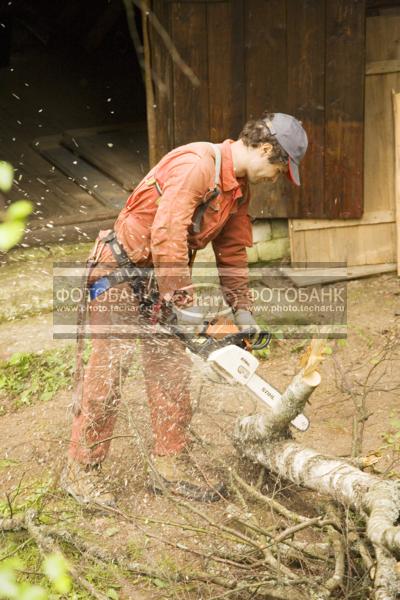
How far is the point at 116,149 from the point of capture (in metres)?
8.56

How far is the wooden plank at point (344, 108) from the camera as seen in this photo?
598cm

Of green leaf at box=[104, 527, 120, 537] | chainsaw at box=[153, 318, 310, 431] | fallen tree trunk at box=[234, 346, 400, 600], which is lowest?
green leaf at box=[104, 527, 120, 537]

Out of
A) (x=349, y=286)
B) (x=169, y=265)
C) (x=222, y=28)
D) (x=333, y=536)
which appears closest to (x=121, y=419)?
(x=169, y=265)

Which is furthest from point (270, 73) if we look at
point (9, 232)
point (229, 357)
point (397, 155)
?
point (9, 232)

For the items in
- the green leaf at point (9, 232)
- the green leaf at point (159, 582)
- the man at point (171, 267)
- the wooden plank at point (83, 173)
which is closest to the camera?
the green leaf at point (9, 232)

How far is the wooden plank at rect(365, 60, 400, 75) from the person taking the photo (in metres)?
6.28

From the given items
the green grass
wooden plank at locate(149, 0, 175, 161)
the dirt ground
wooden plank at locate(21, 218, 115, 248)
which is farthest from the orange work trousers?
wooden plank at locate(21, 218, 115, 248)

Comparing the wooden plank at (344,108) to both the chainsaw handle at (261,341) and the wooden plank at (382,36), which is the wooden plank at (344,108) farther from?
the chainsaw handle at (261,341)

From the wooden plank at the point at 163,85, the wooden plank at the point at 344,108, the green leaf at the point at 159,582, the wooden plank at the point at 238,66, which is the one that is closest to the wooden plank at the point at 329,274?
the wooden plank at the point at 344,108

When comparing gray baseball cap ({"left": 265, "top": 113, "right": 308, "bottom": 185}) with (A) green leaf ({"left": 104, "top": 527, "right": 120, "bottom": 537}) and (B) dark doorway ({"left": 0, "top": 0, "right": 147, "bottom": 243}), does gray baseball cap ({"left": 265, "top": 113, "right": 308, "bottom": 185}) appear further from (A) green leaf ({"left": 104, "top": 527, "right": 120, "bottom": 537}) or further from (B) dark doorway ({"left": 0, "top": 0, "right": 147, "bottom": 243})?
(B) dark doorway ({"left": 0, "top": 0, "right": 147, "bottom": 243})

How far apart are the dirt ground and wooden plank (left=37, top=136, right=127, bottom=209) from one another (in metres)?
1.89

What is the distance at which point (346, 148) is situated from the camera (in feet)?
20.7

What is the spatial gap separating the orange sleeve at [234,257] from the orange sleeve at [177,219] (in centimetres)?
49

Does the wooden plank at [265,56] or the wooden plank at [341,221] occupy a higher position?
the wooden plank at [265,56]
